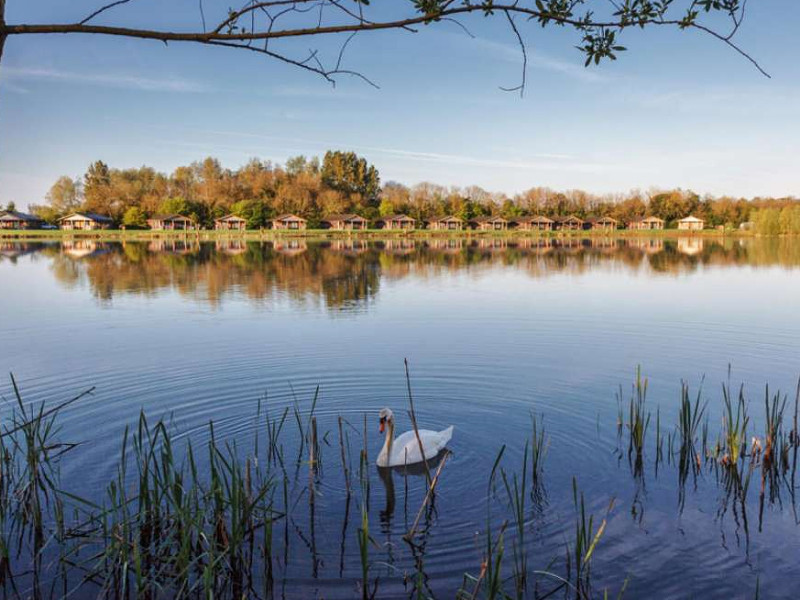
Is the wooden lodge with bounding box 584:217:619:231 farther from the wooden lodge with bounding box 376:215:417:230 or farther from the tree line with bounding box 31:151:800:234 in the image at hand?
the wooden lodge with bounding box 376:215:417:230

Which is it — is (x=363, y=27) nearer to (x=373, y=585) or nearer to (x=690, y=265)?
(x=373, y=585)

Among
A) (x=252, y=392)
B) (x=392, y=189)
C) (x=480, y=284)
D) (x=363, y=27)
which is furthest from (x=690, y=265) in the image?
(x=392, y=189)

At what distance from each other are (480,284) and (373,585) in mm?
23564

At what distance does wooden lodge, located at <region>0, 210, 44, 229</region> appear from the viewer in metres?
114

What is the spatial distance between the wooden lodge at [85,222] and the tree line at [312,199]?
9.13ft

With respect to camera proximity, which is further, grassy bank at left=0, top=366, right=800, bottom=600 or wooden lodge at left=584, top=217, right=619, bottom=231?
wooden lodge at left=584, top=217, right=619, bottom=231

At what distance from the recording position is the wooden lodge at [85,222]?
11343 cm

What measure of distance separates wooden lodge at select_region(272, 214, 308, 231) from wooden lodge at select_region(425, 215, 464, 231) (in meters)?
25.7

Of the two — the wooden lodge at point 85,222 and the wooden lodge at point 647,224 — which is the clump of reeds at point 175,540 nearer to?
the wooden lodge at point 85,222

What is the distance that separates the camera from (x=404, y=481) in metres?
7.61

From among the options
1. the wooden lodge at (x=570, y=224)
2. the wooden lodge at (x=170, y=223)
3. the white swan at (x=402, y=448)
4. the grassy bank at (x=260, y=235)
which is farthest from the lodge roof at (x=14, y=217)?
the white swan at (x=402, y=448)

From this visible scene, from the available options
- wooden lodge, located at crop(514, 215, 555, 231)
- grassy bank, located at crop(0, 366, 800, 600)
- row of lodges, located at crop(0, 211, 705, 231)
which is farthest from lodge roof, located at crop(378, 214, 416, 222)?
grassy bank, located at crop(0, 366, 800, 600)

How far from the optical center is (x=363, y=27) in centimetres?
295

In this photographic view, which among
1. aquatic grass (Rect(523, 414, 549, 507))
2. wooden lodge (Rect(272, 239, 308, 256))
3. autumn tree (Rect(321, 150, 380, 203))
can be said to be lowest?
aquatic grass (Rect(523, 414, 549, 507))
